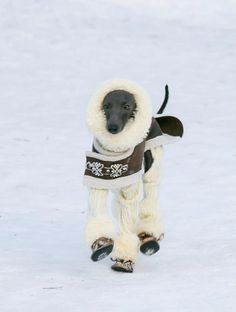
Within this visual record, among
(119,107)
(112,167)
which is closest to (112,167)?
(112,167)

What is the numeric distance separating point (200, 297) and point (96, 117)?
1358 millimetres

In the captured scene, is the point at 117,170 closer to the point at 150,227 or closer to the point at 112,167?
the point at 112,167

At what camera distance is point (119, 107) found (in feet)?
21.9

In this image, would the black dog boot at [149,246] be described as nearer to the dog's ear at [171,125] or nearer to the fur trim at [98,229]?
the fur trim at [98,229]

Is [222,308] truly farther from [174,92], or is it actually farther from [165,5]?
[165,5]

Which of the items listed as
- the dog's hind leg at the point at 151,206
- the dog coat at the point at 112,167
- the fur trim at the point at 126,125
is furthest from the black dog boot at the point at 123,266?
the fur trim at the point at 126,125

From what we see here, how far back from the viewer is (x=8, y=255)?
7133 millimetres

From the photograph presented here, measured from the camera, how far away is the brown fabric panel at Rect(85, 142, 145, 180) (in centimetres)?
665

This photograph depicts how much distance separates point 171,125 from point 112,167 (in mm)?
787

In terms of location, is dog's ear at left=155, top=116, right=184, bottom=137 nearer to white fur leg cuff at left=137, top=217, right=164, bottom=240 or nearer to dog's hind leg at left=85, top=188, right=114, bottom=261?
white fur leg cuff at left=137, top=217, right=164, bottom=240

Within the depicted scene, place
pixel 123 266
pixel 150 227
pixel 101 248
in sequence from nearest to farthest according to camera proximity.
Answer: pixel 101 248
pixel 123 266
pixel 150 227

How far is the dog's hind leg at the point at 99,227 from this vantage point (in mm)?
6535

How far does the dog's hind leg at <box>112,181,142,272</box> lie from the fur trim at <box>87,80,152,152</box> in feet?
1.12

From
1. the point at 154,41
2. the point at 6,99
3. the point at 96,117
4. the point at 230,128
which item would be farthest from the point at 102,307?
the point at 154,41
